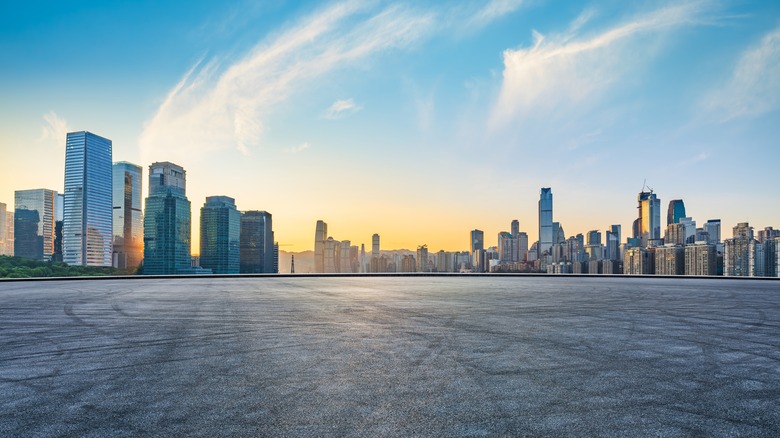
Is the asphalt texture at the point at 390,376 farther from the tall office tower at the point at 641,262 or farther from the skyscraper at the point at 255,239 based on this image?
the skyscraper at the point at 255,239

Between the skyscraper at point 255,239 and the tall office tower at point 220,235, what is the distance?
3054 mm

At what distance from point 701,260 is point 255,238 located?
153011 mm

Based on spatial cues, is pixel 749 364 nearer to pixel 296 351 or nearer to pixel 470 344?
pixel 470 344

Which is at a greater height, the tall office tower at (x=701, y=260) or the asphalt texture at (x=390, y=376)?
the asphalt texture at (x=390, y=376)

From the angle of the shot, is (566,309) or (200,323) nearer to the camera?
(200,323)

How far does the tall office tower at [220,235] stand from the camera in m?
181

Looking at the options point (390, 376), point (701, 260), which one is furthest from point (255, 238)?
point (390, 376)

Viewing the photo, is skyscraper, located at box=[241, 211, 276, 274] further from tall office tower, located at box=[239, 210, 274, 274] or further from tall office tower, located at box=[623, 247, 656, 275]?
tall office tower, located at box=[623, 247, 656, 275]

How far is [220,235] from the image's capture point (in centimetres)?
18612

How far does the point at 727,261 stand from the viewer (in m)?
89.2

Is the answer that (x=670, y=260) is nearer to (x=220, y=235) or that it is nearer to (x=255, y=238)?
(x=255, y=238)

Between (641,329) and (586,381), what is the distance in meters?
5.37

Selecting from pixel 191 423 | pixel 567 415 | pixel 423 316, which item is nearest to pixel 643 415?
pixel 567 415

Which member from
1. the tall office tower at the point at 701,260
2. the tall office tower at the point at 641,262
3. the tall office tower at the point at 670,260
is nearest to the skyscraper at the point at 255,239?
the tall office tower at the point at 641,262
